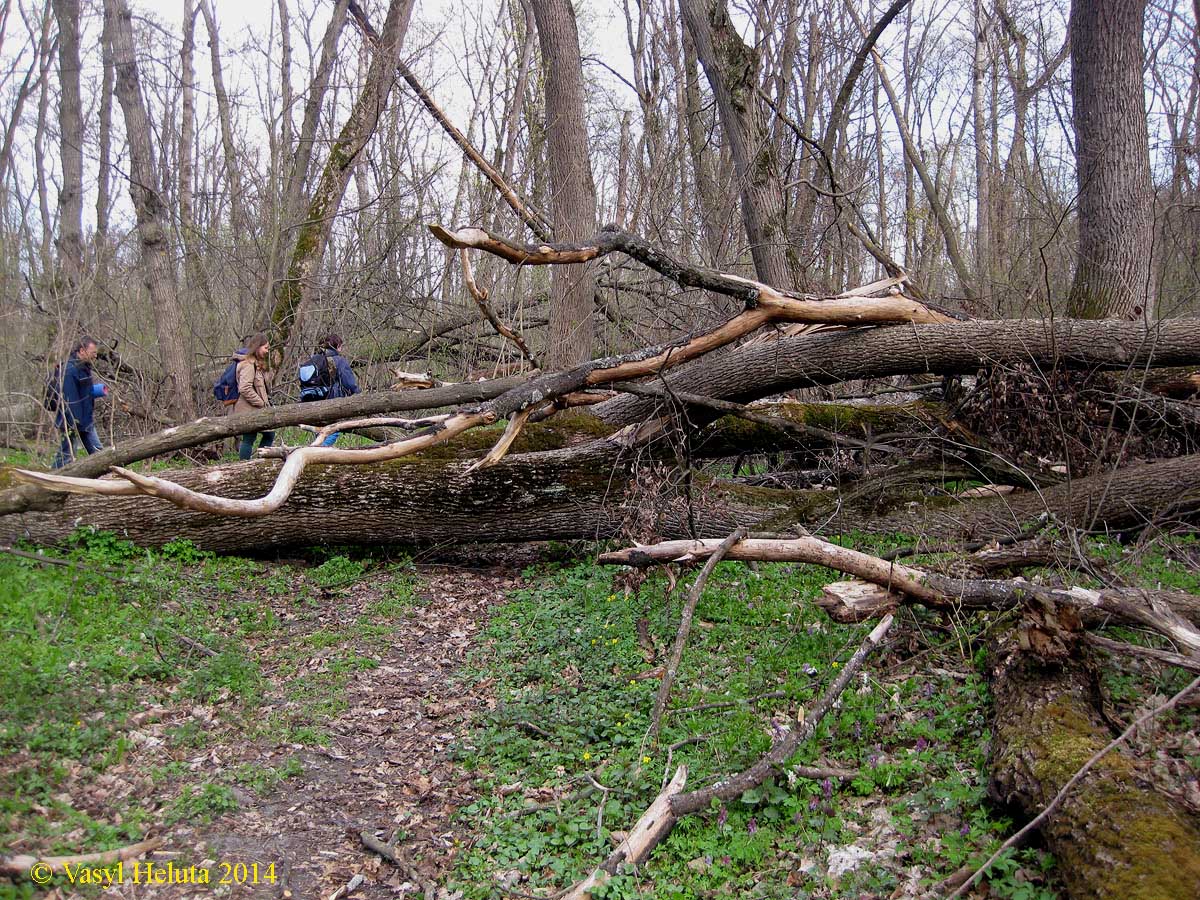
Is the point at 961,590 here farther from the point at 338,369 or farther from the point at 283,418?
the point at 338,369

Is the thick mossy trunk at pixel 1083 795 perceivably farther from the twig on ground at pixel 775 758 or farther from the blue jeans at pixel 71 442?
the blue jeans at pixel 71 442

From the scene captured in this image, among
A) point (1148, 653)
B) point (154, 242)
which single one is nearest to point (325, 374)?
point (154, 242)

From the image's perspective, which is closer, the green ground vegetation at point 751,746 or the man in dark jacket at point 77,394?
the green ground vegetation at point 751,746

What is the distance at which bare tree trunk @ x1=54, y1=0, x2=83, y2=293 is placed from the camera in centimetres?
1416

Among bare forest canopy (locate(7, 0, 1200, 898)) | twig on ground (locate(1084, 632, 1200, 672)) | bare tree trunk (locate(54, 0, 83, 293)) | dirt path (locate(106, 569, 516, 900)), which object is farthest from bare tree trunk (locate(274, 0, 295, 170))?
twig on ground (locate(1084, 632, 1200, 672))

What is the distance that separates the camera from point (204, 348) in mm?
13359

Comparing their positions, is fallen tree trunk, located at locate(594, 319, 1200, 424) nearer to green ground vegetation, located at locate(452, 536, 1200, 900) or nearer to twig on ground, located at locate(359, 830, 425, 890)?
green ground vegetation, located at locate(452, 536, 1200, 900)

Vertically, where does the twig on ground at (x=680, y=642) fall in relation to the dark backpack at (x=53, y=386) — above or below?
below

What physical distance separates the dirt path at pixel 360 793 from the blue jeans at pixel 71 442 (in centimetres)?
494

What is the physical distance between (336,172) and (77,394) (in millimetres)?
4120

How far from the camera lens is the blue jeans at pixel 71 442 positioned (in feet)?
29.9

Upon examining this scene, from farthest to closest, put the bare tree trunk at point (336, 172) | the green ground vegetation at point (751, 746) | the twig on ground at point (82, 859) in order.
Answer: the bare tree trunk at point (336, 172) → the green ground vegetation at point (751, 746) → the twig on ground at point (82, 859)

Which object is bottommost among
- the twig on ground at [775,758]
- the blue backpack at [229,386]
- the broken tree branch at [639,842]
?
the broken tree branch at [639,842]

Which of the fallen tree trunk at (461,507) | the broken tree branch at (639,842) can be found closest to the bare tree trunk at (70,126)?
the fallen tree trunk at (461,507)
